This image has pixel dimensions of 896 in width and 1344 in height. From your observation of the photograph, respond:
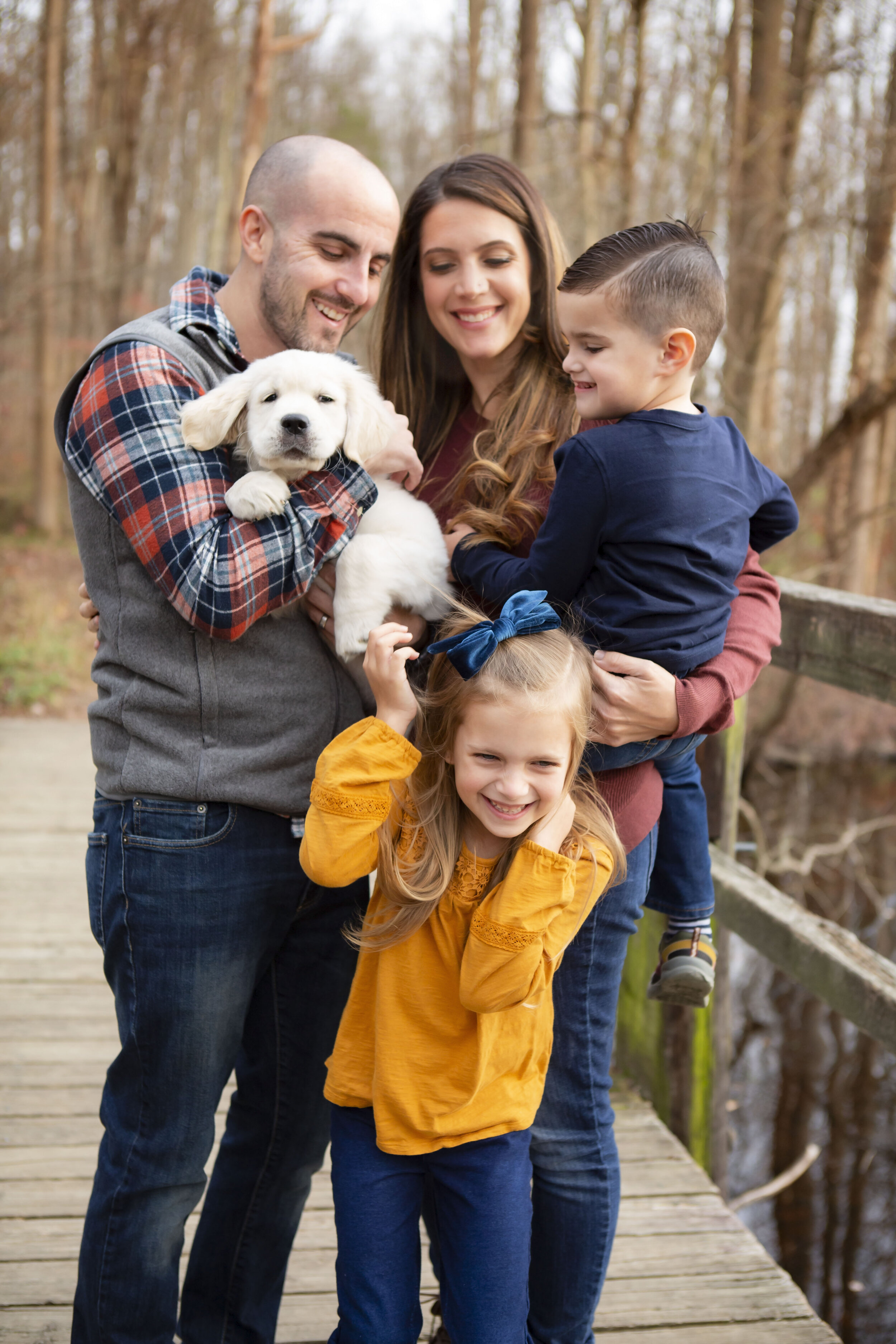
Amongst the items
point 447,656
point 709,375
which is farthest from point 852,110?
point 447,656

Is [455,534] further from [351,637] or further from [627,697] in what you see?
[627,697]

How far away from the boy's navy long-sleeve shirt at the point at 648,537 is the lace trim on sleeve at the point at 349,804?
1.38 ft

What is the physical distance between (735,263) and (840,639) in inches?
238

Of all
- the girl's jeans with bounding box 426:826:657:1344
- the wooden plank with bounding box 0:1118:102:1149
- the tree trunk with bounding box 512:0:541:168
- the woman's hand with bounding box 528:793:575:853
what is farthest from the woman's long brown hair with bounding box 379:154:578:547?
the tree trunk with bounding box 512:0:541:168

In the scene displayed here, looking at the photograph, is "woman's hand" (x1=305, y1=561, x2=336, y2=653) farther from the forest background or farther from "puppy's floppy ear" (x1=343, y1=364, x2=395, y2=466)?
the forest background

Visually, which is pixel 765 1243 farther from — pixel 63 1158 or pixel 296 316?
pixel 296 316

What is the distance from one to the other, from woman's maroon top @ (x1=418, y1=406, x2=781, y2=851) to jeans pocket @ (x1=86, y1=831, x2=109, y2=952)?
2.63 feet

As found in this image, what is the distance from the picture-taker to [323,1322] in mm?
2184

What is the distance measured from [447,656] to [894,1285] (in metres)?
3.61

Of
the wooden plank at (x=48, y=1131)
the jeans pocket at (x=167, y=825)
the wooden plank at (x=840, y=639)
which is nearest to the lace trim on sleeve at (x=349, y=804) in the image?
the jeans pocket at (x=167, y=825)

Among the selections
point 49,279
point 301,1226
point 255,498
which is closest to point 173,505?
point 255,498

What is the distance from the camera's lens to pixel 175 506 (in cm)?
156

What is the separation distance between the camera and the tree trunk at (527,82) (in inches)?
328

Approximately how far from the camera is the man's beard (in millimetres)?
1815
